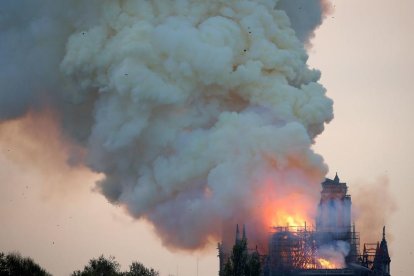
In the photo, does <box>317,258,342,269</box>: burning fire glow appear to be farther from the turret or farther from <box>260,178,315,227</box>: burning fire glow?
the turret

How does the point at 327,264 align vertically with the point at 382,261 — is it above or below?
below

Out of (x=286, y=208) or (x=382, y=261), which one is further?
(x=382, y=261)

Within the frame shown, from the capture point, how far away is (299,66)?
166 m

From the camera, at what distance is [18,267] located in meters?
165

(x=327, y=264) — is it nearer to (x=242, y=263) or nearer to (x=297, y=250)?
(x=297, y=250)

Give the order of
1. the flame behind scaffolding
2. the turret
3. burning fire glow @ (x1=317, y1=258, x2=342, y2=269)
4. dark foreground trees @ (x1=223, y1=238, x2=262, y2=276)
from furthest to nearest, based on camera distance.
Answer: the turret → burning fire glow @ (x1=317, y1=258, x2=342, y2=269) → the flame behind scaffolding → dark foreground trees @ (x1=223, y1=238, x2=262, y2=276)

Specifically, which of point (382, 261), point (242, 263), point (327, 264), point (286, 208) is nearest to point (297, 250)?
point (327, 264)

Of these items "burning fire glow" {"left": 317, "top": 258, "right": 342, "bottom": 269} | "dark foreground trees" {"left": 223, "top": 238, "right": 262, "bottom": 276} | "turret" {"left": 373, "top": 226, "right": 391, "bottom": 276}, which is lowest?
"dark foreground trees" {"left": 223, "top": 238, "right": 262, "bottom": 276}

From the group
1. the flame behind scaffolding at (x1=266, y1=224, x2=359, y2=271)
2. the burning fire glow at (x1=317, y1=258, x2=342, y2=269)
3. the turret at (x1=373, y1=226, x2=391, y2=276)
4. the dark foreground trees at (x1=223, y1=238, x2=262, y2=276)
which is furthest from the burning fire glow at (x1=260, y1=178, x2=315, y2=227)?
the turret at (x1=373, y1=226, x2=391, y2=276)

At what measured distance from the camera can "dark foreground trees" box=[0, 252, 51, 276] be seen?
164m

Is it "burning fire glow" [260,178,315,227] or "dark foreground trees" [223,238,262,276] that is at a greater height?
"burning fire glow" [260,178,315,227]

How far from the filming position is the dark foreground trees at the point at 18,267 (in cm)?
16350

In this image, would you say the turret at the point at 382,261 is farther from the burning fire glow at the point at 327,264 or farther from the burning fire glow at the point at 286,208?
the burning fire glow at the point at 286,208

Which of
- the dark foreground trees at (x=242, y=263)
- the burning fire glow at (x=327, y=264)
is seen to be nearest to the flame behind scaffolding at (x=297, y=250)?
the burning fire glow at (x=327, y=264)
